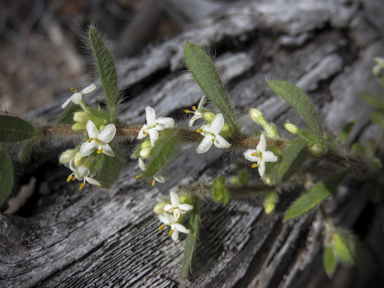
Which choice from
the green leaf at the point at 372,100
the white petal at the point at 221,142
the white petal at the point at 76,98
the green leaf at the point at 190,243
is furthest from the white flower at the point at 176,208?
the green leaf at the point at 372,100

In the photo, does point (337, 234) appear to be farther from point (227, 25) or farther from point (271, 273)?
point (227, 25)

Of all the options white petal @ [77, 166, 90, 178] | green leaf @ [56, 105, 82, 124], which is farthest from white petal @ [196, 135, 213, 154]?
green leaf @ [56, 105, 82, 124]

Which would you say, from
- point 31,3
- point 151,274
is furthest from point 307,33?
point 31,3

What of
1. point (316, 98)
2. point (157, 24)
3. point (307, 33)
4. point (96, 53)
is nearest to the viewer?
point (96, 53)

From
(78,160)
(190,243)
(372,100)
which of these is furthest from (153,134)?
(372,100)

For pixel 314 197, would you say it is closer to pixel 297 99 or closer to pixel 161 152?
pixel 297 99

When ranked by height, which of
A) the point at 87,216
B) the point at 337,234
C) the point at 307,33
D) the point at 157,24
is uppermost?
the point at 157,24
